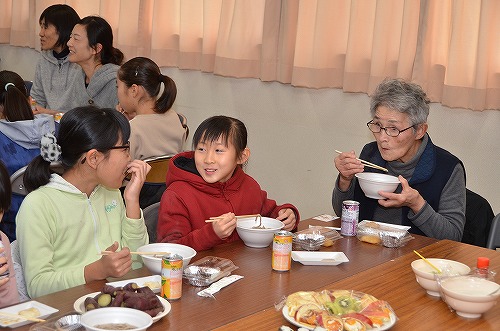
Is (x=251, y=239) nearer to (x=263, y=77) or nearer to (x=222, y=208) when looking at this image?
(x=222, y=208)

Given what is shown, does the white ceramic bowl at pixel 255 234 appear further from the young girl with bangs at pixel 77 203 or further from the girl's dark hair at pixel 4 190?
the girl's dark hair at pixel 4 190

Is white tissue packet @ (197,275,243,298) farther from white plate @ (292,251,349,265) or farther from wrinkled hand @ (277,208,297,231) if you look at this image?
wrinkled hand @ (277,208,297,231)

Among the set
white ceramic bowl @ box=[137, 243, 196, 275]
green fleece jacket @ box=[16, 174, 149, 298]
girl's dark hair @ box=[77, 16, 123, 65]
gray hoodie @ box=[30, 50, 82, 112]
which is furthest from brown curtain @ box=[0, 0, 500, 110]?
white ceramic bowl @ box=[137, 243, 196, 275]

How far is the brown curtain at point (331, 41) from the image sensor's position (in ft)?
12.4

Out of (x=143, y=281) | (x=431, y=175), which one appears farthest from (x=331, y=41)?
(x=143, y=281)

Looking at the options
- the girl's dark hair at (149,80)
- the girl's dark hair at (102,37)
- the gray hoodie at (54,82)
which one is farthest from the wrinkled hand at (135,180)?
the gray hoodie at (54,82)

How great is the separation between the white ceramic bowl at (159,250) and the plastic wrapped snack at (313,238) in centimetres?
44

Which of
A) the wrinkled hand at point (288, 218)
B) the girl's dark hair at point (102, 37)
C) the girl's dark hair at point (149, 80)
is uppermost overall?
the girl's dark hair at point (102, 37)

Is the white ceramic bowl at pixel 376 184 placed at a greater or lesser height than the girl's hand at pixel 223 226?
greater

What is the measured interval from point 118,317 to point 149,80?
2385mm

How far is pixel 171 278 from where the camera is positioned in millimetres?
1993

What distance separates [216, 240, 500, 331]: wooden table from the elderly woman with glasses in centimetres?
40

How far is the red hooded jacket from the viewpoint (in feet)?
8.32

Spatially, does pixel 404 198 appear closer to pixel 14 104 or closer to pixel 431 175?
pixel 431 175
